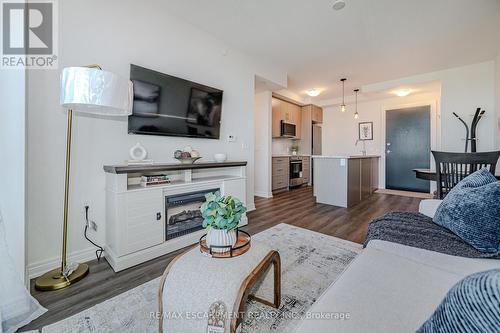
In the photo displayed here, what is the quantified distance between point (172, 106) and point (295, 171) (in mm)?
4006

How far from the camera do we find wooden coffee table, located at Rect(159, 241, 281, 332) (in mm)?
905

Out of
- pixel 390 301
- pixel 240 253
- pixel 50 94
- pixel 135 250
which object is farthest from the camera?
pixel 135 250

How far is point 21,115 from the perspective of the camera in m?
1.37

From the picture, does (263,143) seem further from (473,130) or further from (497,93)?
(497,93)

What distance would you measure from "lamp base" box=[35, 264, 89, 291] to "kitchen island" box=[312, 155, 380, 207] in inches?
146

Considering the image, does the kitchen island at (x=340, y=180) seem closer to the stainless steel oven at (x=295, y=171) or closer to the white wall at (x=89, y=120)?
the stainless steel oven at (x=295, y=171)

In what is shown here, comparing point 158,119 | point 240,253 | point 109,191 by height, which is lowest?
point 240,253

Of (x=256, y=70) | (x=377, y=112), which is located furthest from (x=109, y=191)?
(x=377, y=112)

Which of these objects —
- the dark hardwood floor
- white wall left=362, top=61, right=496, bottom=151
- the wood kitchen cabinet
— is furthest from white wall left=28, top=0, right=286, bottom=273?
white wall left=362, top=61, right=496, bottom=151

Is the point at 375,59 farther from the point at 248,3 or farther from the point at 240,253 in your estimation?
the point at 240,253

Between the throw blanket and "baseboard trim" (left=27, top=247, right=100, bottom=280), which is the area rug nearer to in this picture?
the throw blanket

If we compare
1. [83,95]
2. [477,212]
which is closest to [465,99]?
[477,212]

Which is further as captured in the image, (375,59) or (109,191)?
(375,59)

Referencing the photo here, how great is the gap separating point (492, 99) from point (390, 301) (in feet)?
16.8
